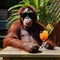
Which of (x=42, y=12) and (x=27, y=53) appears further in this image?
(x=42, y=12)

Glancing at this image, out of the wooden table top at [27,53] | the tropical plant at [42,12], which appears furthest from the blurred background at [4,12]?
the wooden table top at [27,53]

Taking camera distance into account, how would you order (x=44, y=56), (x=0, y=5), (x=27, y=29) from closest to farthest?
(x=44, y=56), (x=27, y=29), (x=0, y=5)

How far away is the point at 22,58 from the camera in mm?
3111

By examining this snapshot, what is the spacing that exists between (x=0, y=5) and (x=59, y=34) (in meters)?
5.86

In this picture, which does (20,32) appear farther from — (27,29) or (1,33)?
(1,33)

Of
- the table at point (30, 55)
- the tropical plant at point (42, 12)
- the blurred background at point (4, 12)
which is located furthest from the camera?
the blurred background at point (4, 12)

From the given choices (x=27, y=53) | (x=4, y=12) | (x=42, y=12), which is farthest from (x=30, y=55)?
(x=4, y=12)

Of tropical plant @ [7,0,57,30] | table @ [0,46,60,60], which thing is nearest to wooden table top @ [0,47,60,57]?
table @ [0,46,60,60]

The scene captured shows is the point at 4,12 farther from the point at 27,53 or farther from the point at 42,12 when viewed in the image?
the point at 27,53

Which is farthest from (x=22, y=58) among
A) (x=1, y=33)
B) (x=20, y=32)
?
(x=1, y=33)

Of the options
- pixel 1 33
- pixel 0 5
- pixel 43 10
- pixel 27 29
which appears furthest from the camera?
pixel 0 5

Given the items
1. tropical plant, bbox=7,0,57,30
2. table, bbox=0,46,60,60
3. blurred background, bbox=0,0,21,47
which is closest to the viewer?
table, bbox=0,46,60,60

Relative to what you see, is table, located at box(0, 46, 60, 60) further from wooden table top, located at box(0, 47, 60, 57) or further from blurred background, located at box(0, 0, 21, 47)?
blurred background, located at box(0, 0, 21, 47)

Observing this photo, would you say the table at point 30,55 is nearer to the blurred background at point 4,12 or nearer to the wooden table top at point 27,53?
the wooden table top at point 27,53
